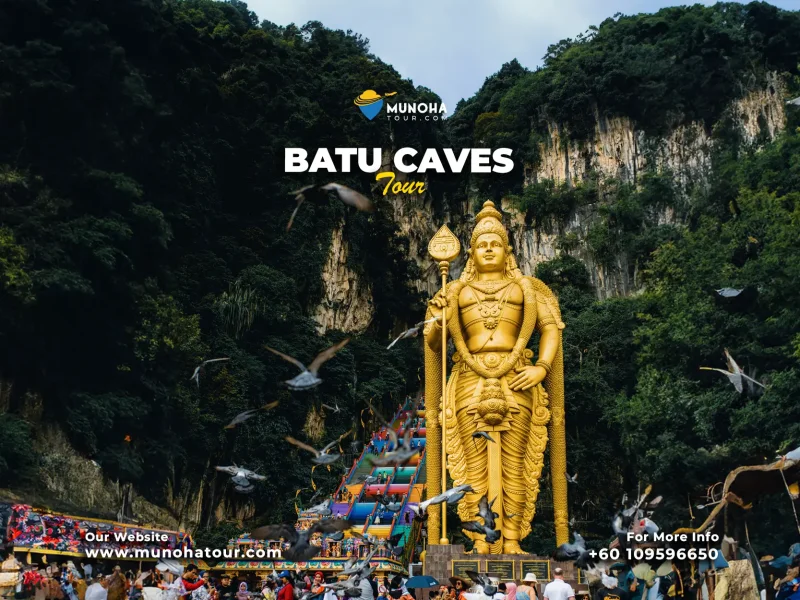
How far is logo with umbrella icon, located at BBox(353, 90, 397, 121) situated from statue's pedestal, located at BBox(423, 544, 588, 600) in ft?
67.3

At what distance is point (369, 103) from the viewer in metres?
29.9

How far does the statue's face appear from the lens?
12805 millimetres

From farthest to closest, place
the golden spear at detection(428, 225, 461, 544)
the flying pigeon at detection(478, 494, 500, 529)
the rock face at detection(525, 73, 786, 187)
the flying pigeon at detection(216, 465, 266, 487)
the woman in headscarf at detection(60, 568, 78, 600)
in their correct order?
the rock face at detection(525, 73, 786, 187), the golden spear at detection(428, 225, 461, 544), the flying pigeon at detection(478, 494, 500, 529), the woman in headscarf at detection(60, 568, 78, 600), the flying pigeon at detection(216, 465, 266, 487)

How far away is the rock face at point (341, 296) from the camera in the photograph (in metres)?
27.3

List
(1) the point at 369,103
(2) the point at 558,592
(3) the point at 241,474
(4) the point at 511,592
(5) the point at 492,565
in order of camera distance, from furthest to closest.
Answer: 1. (1) the point at 369,103
2. (5) the point at 492,565
3. (3) the point at 241,474
4. (4) the point at 511,592
5. (2) the point at 558,592

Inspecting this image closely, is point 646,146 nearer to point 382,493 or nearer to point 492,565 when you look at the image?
point 382,493

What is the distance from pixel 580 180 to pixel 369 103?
6.79 metres

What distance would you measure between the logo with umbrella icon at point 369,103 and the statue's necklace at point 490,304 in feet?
59.2

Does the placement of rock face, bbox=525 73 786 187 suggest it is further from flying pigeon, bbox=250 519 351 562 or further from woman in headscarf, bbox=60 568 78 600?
flying pigeon, bbox=250 519 351 562

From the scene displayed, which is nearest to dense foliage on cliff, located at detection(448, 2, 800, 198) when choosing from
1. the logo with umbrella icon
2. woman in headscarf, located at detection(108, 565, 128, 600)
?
the logo with umbrella icon

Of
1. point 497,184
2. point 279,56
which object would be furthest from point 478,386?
point 497,184

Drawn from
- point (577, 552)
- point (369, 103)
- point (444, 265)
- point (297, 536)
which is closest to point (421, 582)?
point (577, 552)

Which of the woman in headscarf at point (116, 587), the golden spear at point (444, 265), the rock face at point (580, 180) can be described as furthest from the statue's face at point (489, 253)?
the rock face at point (580, 180)

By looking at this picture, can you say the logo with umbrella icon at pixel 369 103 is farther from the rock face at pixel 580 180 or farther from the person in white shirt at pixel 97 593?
the person in white shirt at pixel 97 593
